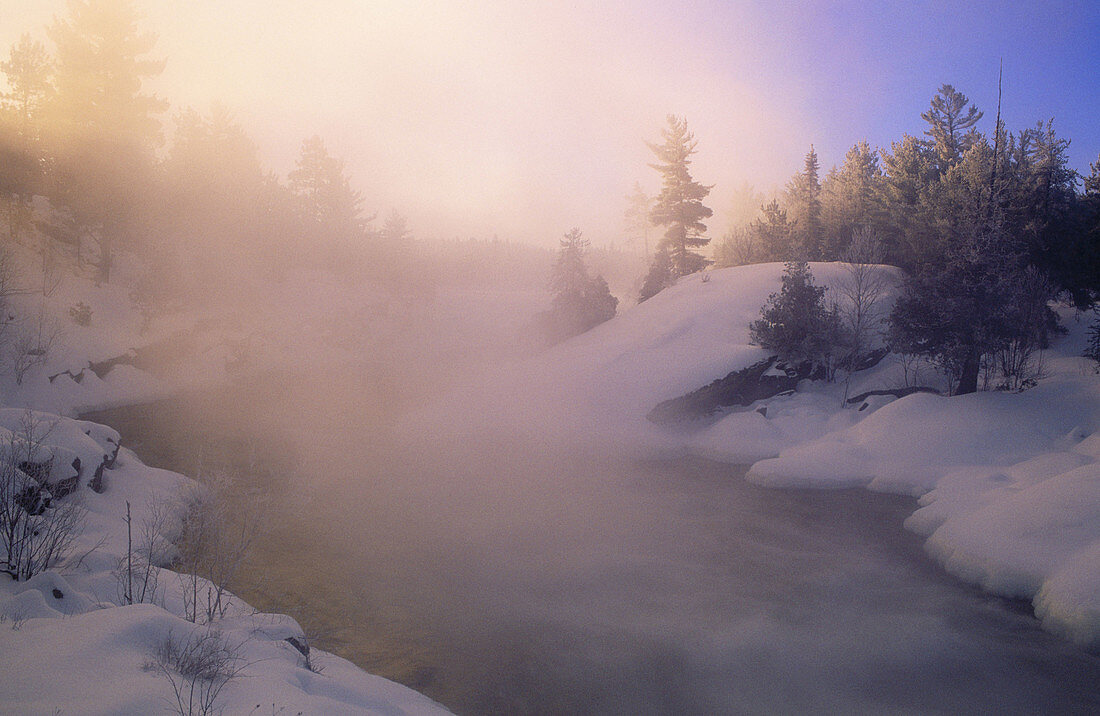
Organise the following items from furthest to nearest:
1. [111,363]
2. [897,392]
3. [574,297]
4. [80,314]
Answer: [574,297], [111,363], [80,314], [897,392]

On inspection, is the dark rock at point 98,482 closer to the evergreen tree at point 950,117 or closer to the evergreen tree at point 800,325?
the evergreen tree at point 800,325

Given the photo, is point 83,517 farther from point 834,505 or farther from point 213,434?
point 834,505

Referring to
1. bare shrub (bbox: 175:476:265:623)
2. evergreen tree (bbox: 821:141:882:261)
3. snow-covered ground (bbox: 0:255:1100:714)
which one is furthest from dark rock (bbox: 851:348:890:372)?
bare shrub (bbox: 175:476:265:623)

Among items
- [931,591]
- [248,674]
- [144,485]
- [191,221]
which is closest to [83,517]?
[144,485]

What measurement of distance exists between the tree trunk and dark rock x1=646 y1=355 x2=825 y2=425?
625cm

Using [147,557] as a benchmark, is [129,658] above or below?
above

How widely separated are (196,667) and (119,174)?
37713mm

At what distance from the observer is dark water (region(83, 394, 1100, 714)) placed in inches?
364

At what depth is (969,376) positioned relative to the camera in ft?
70.8

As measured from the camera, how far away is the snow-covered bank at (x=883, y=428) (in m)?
11.7

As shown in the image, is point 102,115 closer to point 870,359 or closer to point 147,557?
point 147,557

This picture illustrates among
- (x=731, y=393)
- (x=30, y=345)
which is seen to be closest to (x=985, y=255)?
(x=731, y=393)

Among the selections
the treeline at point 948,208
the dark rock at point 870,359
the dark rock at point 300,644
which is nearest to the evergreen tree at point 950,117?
the treeline at point 948,208

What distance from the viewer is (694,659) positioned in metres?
10.2
